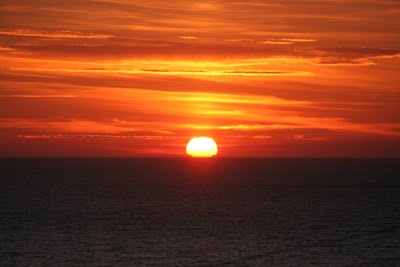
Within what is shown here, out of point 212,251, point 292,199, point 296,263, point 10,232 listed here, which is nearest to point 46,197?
point 292,199

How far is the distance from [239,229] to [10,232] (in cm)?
2293

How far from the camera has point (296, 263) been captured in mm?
52500

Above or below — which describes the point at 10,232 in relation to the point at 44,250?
above

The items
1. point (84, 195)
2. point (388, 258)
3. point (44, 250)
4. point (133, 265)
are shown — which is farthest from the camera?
point (84, 195)

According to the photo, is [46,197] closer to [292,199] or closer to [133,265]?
[292,199]

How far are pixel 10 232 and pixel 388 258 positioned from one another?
3707 cm

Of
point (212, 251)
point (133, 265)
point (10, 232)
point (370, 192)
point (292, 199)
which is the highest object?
point (370, 192)

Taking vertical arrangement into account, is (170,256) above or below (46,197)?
below

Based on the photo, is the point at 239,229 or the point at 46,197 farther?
the point at 46,197

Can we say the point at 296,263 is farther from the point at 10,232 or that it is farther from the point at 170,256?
the point at 10,232

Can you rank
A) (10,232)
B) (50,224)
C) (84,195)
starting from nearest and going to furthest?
(10,232), (50,224), (84,195)

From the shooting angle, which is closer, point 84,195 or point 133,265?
point 133,265

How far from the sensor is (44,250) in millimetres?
58875

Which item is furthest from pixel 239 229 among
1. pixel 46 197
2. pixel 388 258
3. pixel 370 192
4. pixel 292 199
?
pixel 370 192
